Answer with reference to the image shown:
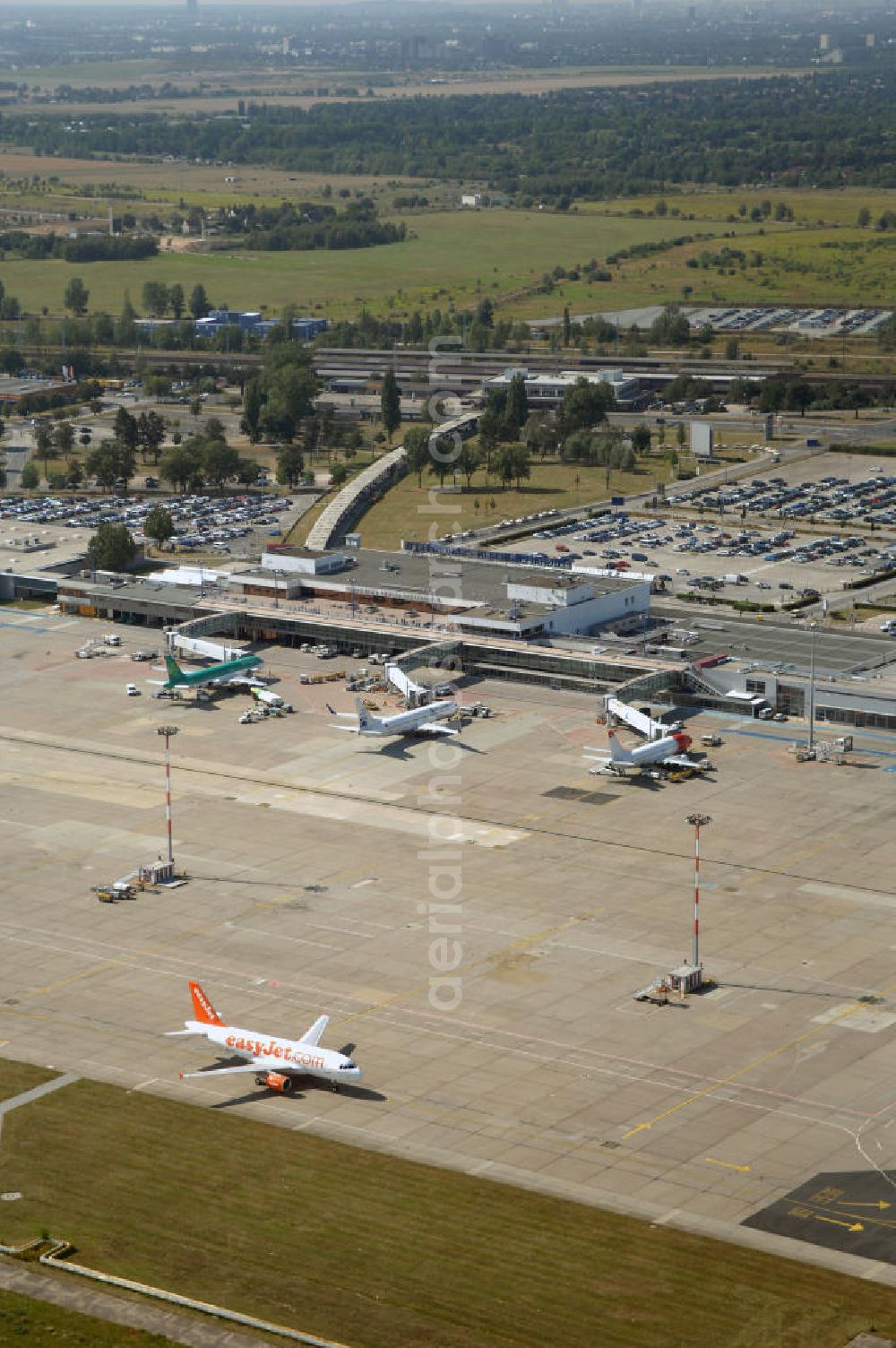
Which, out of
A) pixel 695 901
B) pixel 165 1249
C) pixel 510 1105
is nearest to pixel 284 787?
pixel 695 901

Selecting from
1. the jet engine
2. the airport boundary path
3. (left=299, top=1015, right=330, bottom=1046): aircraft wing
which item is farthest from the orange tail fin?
the airport boundary path

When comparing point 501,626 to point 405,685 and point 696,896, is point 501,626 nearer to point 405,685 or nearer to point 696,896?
point 405,685

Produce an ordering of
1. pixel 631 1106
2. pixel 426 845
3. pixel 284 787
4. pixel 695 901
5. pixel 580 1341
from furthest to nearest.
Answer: pixel 284 787
pixel 426 845
pixel 695 901
pixel 631 1106
pixel 580 1341

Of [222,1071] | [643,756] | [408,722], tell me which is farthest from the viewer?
[408,722]

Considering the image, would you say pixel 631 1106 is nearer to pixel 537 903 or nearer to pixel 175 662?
pixel 537 903

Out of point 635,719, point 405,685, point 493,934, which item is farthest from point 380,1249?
point 405,685

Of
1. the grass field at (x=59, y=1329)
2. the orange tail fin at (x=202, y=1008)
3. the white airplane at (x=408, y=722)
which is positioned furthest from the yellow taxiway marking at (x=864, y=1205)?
the white airplane at (x=408, y=722)

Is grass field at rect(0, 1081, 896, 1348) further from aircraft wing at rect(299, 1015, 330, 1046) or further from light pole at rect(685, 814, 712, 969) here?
light pole at rect(685, 814, 712, 969)
